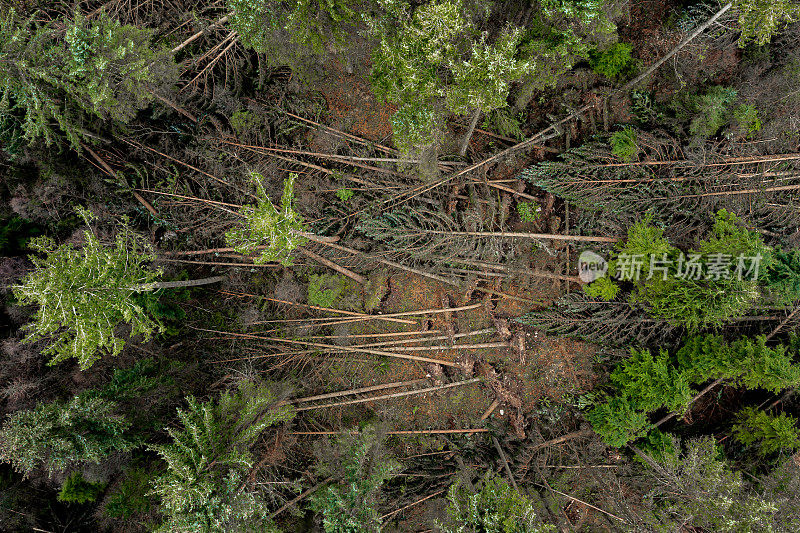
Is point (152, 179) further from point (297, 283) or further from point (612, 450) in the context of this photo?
point (612, 450)

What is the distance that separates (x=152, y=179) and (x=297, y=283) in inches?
120

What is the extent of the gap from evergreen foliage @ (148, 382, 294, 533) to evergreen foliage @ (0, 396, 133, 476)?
0.84 m

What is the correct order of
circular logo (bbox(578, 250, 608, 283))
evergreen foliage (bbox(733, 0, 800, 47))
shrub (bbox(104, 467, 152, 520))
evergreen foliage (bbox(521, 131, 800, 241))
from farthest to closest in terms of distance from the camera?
circular logo (bbox(578, 250, 608, 283)) < evergreen foliage (bbox(521, 131, 800, 241)) < shrub (bbox(104, 467, 152, 520)) < evergreen foliage (bbox(733, 0, 800, 47))

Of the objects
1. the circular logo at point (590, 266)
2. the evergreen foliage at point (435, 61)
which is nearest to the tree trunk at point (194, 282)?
the evergreen foliage at point (435, 61)

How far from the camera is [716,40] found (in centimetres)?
678

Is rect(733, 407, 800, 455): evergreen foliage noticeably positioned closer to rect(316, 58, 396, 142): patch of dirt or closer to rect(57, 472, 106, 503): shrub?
rect(316, 58, 396, 142): patch of dirt

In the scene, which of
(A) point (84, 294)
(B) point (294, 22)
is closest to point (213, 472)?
(A) point (84, 294)

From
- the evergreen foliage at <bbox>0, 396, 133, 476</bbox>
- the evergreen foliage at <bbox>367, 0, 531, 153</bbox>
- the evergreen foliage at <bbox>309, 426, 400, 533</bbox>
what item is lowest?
the evergreen foliage at <bbox>309, 426, 400, 533</bbox>

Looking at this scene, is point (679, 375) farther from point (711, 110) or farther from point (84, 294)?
point (84, 294)

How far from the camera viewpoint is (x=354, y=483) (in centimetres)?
588

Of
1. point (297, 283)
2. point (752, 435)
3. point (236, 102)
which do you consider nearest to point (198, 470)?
point (297, 283)

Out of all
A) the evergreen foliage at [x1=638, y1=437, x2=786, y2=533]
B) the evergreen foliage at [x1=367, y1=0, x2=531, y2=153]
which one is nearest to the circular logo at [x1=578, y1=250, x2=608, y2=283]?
the evergreen foliage at [x1=638, y1=437, x2=786, y2=533]

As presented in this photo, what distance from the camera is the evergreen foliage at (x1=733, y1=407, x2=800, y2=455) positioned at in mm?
6301

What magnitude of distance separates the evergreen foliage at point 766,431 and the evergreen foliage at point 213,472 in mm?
7318
